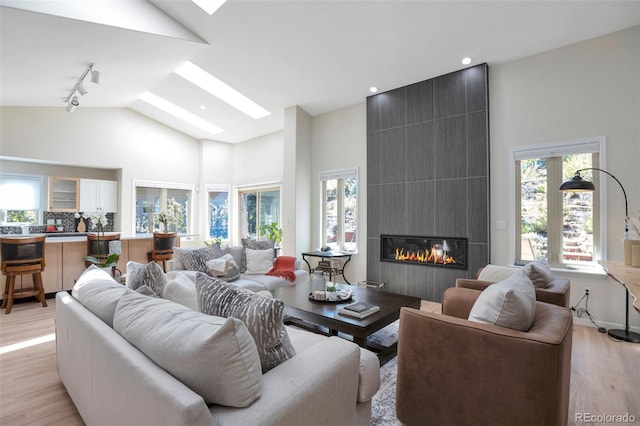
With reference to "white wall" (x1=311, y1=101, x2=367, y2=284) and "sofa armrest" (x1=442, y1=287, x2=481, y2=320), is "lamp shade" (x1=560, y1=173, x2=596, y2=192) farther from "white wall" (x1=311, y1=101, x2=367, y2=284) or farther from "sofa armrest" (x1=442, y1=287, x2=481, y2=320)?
"white wall" (x1=311, y1=101, x2=367, y2=284)

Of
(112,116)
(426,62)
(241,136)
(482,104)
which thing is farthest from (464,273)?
(112,116)

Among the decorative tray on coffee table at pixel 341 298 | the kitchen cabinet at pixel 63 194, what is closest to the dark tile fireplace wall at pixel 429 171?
the decorative tray on coffee table at pixel 341 298

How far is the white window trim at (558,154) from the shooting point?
350 cm

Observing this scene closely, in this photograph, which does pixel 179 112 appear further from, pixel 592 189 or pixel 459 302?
pixel 592 189

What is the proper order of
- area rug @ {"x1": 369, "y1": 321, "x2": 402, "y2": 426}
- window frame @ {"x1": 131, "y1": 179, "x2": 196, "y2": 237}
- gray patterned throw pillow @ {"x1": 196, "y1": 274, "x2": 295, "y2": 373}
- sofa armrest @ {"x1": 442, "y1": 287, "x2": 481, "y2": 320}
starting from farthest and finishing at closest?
window frame @ {"x1": 131, "y1": 179, "x2": 196, "y2": 237} < sofa armrest @ {"x1": 442, "y1": 287, "x2": 481, "y2": 320} < area rug @ {"x1": 369, "y1": 321, "x2": 402, "y2": 426} < gray patterned throw pillow @ {"x1": 196, "y1": 274, "x2": 295, "y2": 373}

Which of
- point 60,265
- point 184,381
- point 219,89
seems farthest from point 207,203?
point 184,381

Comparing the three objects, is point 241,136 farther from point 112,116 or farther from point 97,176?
point 97,176

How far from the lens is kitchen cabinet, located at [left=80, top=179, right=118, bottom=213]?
6547mm

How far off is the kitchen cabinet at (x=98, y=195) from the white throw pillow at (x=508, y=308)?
25.1 ft

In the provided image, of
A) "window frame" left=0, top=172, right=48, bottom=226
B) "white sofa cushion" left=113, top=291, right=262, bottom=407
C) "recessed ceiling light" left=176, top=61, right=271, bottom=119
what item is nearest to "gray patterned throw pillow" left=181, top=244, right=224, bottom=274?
"white sofa cushion" left=113, top=291, right=262, bottom=407

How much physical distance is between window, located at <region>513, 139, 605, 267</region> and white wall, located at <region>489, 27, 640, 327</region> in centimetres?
13

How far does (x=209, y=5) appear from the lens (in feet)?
12.0

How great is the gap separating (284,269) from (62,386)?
254cm

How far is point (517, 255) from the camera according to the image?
4082 millimetres
